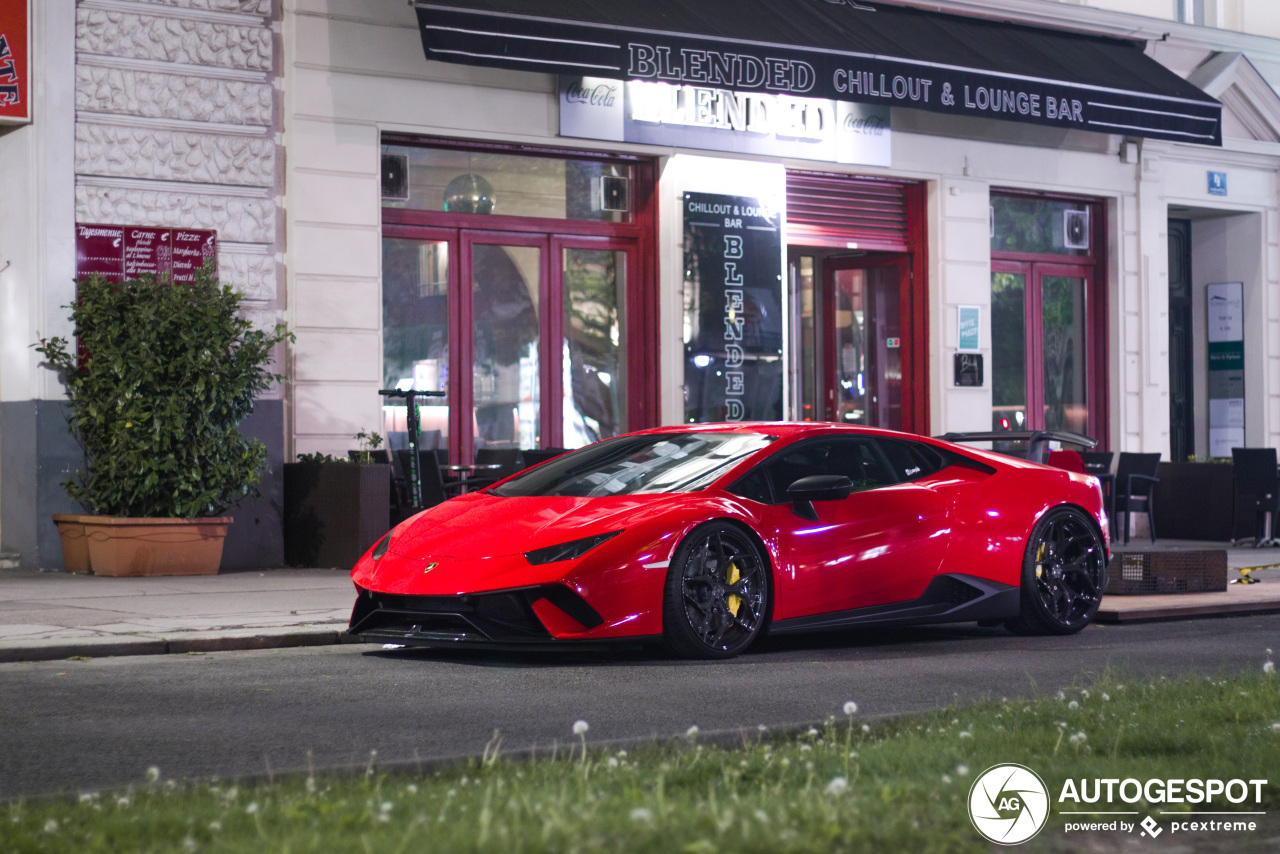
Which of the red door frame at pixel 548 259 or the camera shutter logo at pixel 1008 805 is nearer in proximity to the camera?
the camera shutter logo at pixel 1008 805

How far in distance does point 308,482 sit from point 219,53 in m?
4.06

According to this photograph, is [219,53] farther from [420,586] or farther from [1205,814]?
[1205,814]

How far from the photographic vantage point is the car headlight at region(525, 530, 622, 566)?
780cm

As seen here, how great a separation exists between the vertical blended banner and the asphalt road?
7.29 meters

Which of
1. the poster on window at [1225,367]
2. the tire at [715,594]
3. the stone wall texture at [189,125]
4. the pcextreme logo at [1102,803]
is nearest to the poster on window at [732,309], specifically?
the stone wall texture at [189,125]

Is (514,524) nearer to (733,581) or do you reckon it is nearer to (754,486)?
(733,581)

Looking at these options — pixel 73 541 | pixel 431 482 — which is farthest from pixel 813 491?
pixel 73 541

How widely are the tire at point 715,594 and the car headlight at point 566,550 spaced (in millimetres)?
413

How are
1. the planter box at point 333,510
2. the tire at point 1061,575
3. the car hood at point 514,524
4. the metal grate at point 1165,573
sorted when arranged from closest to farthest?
1. the car hood at point 514,524
2. the tire at point 1061,575
3. the metal grate at point 1165,573
4. the planter box at point 333,510

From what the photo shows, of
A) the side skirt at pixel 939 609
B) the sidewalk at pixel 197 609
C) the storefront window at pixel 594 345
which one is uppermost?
the storefront window at pixel 594 345

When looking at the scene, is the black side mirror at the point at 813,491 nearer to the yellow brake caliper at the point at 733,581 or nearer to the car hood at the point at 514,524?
the yellow brake caliper at the point at 733,581

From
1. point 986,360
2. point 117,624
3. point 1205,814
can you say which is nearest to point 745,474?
Answer: point 117,624

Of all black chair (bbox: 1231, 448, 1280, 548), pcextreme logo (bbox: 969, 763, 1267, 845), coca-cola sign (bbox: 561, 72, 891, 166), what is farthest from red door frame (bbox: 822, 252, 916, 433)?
pcextreme logo (bbox: 969, 763, 1267, 845)

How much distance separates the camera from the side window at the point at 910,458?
30.8 feet
